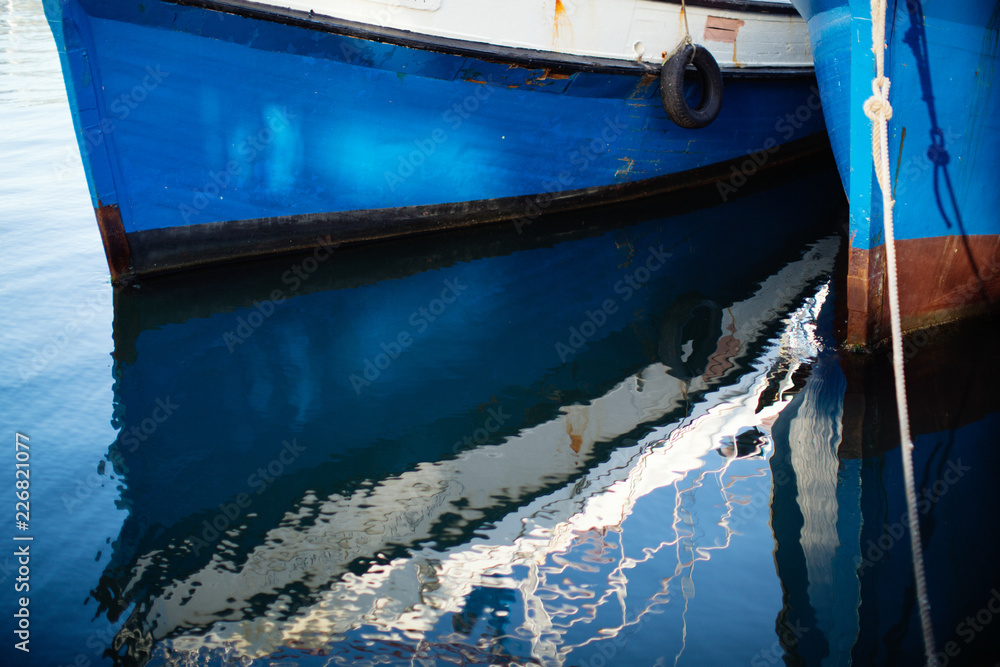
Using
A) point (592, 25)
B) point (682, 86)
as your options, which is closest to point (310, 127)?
point (592, 25)

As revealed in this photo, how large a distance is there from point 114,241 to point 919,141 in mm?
4668

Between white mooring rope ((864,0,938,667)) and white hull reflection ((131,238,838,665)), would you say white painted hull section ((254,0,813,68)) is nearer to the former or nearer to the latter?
white mooring rope ((864,0,938,667))

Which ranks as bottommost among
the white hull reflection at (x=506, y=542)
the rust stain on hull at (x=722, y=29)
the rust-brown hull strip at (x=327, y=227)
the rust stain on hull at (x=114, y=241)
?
the white hull reflection at (x=506, y=542)

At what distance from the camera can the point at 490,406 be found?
387cm

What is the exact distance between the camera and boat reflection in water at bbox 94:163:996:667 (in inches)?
95.7

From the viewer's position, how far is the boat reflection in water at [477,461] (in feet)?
7.98

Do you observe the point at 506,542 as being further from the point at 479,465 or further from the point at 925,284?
the point at 925,284

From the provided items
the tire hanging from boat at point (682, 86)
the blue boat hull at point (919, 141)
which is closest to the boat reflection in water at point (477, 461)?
the blue boat hull at point (919, 141)

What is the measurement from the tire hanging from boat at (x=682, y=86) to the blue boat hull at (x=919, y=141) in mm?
1598

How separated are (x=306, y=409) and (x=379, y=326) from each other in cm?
99

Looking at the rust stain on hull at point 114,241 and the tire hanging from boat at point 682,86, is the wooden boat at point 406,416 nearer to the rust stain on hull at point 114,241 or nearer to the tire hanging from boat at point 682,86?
the rust stain on hull at point 114,241

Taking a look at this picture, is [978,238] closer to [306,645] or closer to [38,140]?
[306,645]

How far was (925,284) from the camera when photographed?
413 centimetres

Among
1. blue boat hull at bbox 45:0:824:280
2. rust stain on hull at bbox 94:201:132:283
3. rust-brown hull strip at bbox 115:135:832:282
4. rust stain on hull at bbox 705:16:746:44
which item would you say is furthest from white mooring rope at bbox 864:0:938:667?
rust stain on hull at bbox 94:201:132:283
